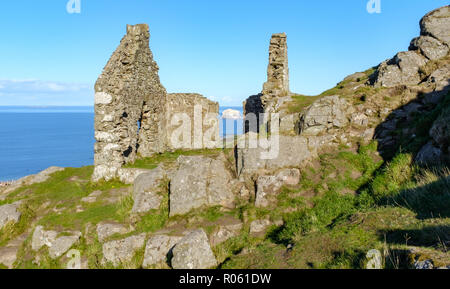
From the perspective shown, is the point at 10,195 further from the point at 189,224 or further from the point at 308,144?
the point at 308,144

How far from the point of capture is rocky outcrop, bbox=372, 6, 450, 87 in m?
14.6

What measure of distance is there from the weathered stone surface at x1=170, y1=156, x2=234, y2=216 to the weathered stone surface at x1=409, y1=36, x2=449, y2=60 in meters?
12.1

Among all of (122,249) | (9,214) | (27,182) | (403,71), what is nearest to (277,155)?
(122,249)

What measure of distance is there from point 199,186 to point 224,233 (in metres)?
2.46

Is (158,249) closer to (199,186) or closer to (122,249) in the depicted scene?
(122,249)

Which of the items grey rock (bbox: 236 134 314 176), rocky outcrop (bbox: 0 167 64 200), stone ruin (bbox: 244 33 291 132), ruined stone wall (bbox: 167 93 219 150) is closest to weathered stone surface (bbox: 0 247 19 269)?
rocky outcrop (bbox: 0 167 64 200)

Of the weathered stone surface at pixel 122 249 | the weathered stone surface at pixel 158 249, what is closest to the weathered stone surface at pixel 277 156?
the weathered stone surface at pixel 158 249

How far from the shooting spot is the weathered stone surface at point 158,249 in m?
8.97

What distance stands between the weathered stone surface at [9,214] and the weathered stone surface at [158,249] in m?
6.65

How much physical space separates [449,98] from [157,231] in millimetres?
11457

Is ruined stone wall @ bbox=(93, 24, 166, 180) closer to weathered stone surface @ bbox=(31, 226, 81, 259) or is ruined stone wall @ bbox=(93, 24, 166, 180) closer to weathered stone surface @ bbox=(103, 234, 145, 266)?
weathered stone surface @ bbox=(31, 226, 81, 259)

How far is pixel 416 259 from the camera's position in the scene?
5.07 meters

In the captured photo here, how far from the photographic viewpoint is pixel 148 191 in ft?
38.3
